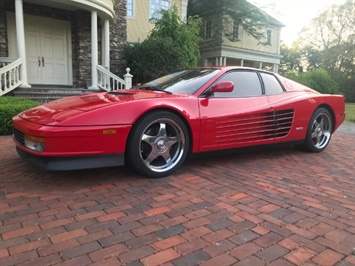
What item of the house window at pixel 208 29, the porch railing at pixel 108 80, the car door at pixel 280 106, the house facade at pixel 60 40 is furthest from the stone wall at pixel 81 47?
the house window at pixel 208 29

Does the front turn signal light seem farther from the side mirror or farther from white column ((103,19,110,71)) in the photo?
white column ((103,19,110,71))

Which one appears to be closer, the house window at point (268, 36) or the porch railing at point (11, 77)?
the porch railing at point (11, 77)

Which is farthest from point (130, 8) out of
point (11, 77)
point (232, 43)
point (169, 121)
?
point (169, 121)

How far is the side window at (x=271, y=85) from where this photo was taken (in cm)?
428

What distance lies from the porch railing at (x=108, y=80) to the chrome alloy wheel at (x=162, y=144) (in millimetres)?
7770

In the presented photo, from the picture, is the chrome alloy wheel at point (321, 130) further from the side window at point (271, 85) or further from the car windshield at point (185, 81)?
the car windshield at point (185, 81)

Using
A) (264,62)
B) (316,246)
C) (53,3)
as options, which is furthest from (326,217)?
(264,62)

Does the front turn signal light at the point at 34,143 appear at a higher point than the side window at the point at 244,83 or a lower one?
lower

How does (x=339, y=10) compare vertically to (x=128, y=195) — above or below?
above

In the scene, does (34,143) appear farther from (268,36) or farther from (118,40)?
(268,36)

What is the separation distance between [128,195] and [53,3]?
977 centimetres

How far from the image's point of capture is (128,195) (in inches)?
108

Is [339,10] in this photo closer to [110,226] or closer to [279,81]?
[279,81]

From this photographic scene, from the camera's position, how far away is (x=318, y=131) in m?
4.88
